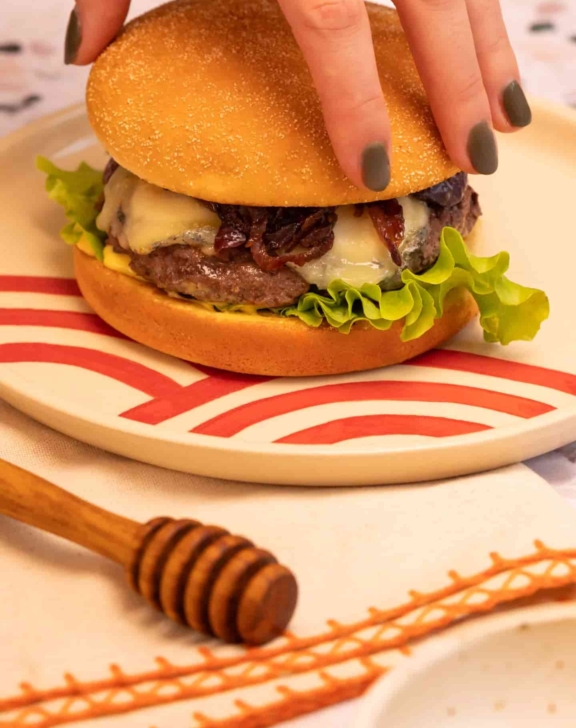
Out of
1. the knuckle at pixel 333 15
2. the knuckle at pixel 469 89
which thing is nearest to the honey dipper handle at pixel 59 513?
the knuckle at pixel 333 15

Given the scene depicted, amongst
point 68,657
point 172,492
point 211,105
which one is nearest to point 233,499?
point 172,492

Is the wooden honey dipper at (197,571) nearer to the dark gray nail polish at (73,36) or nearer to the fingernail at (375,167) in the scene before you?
the fingernail at (375,167)

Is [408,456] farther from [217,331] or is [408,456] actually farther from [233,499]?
[217,331]

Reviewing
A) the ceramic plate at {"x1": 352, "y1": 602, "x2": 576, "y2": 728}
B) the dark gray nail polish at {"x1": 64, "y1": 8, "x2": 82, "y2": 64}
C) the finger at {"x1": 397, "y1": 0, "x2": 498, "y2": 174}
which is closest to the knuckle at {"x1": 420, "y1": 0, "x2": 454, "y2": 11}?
the finger at {"x1": 397, "y1": 0, "x2": 498, "y2": 174}

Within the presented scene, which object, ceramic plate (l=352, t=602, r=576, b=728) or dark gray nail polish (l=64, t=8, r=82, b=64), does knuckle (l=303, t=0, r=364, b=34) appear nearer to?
dark gray nail polish (l=64, t=8, r=82, b=64)

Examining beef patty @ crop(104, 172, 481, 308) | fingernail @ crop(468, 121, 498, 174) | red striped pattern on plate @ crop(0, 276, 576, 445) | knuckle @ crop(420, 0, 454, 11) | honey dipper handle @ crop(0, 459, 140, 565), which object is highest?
knuckle @ crop(420, 0, 454, 11)
